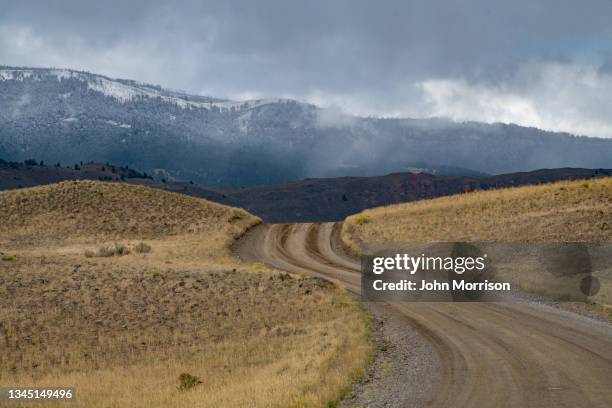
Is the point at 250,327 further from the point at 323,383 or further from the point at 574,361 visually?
the point at 574,361

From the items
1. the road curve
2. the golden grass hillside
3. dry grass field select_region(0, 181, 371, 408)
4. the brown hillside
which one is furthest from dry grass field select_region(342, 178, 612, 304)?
the brown hillside

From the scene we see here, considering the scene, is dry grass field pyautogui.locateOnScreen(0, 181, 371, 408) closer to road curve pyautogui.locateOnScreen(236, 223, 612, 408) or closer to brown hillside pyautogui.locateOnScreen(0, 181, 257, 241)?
road curve pyautogui.locateOnScreen(236, 223, 612, 408)

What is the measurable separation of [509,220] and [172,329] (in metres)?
25.3

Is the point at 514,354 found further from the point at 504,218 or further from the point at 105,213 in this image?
the point at 105,213

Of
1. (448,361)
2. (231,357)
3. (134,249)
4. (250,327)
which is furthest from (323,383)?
(134,249)

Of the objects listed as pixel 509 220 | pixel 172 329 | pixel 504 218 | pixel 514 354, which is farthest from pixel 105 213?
pixel 514 354

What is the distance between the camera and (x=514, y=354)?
1566 centimetres

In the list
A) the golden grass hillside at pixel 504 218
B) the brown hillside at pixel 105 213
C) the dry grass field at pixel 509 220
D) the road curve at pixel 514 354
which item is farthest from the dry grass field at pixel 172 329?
the golden grass hillside at pixel 504 218

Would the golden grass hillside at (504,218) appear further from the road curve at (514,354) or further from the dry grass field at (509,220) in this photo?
the road curve at (514,354)

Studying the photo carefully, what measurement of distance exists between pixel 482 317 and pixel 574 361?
247 inches

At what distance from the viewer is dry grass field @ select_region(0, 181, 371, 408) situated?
16.8 meters

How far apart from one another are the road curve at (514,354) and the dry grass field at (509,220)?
5.44 metres

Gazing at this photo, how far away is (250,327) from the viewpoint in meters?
25.7

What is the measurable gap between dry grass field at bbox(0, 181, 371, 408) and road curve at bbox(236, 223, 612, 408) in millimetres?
2448
